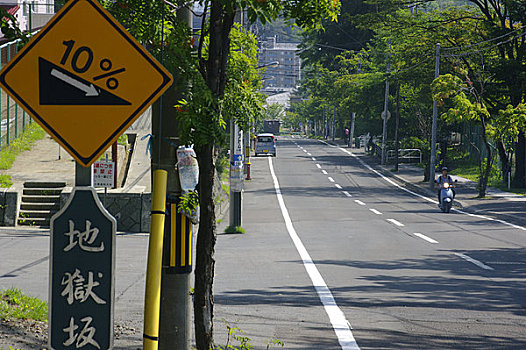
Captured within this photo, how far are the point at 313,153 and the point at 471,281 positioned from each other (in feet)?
180

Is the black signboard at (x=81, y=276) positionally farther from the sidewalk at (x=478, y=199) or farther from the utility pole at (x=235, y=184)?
the sidewalk at (x=478, y=199)

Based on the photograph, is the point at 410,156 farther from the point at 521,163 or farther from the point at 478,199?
the point at 478,199

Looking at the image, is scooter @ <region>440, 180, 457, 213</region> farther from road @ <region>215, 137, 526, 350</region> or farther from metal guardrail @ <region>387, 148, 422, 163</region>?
metal guardrail @ <region>387, 148, 422, 163</region>

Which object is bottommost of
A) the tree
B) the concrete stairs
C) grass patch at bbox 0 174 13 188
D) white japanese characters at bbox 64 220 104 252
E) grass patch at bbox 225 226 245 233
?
grass patch at bbox 225 226 245 233

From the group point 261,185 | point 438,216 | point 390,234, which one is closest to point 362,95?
point 261,185

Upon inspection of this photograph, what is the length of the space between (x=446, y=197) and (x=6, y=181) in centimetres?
1521

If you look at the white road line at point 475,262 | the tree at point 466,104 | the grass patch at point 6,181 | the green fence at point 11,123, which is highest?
the tree at point 466,104

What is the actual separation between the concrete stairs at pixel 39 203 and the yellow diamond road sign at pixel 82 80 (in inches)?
639

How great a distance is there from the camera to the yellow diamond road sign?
4.11 m

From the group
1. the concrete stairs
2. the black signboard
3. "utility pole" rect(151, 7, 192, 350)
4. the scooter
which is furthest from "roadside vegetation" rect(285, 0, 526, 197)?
the black signboard

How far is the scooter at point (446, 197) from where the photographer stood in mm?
27219

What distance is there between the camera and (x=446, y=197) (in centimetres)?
2720

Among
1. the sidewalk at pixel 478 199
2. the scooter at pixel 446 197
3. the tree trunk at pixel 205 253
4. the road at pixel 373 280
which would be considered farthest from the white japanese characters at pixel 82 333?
the scooter at pixel 446 197

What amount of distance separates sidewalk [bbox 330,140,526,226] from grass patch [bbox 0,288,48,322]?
18.5 meters
